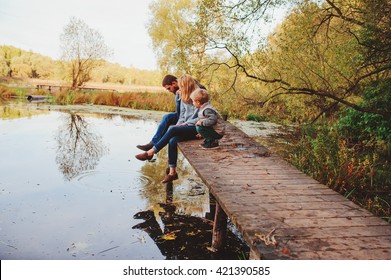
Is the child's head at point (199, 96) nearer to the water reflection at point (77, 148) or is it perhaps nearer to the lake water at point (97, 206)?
the lake water at point (97, 206)

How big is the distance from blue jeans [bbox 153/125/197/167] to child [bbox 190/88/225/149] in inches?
17.1

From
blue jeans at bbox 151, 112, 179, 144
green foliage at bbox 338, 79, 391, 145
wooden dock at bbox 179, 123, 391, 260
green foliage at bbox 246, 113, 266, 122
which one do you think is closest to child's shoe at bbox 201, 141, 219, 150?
wooden dock at bbox 179, 123, 391, 260

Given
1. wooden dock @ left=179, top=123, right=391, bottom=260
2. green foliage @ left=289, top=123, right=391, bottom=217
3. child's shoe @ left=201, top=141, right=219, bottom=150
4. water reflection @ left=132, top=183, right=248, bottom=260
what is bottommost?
water reflection @ left=132, top=183, right=248, bottom=260

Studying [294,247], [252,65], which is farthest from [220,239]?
[252,65]

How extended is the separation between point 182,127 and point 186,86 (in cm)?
59

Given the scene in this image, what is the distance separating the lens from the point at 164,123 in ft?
17.6

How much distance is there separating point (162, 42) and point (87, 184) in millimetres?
19775

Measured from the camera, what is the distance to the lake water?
3187 mm

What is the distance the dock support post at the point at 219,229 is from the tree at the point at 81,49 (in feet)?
68.7

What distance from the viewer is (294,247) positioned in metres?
1.98

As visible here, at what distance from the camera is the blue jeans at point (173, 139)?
15.5 ft

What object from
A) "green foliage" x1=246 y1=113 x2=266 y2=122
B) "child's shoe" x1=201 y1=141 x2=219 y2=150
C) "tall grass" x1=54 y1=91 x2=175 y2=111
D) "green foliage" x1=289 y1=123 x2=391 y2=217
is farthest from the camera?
"tall grass" x1=54 y1=91 x2=175 y2=111

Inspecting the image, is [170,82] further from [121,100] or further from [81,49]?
[81,49]

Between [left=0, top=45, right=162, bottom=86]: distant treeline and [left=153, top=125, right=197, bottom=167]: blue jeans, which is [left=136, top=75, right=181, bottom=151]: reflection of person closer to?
[left=153, top=125, right=197, bottom=167]: blue jeans
